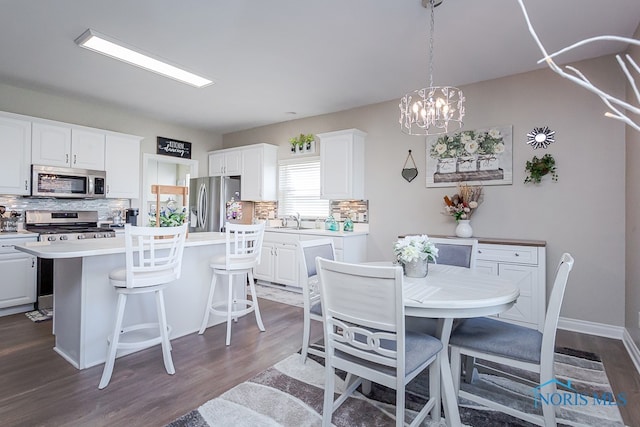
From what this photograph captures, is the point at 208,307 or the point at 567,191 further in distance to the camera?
the point at 567,191

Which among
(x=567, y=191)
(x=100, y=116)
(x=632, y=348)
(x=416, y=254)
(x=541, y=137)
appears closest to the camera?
(x=416, y=254)

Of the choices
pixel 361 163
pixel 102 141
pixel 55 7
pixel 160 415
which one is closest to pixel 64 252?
pixel 160 415

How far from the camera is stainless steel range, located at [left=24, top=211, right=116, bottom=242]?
413cm

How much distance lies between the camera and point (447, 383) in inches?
75.7

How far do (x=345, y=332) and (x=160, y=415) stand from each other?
4.16 ft

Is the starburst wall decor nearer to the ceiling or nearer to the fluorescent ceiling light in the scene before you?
the ceiling

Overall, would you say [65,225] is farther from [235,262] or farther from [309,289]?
[309,289]

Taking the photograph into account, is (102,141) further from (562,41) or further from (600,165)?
(600,165)

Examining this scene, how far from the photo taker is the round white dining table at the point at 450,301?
1.80 m

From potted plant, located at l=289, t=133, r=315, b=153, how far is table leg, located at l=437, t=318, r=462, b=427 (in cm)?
394

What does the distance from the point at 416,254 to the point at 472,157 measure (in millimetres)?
2309

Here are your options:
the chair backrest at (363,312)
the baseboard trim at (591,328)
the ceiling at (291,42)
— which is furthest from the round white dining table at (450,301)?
the ceiling at (291,42)

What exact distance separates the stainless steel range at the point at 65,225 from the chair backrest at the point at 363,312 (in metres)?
3.85

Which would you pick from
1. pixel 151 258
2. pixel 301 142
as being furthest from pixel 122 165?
pixel 151 258
